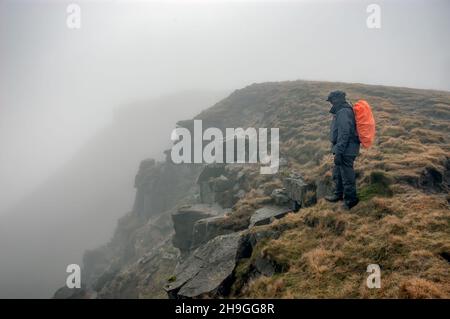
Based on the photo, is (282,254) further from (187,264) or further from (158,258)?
(158,258)

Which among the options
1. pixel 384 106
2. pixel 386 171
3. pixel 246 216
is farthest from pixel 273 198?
pixel 384 106

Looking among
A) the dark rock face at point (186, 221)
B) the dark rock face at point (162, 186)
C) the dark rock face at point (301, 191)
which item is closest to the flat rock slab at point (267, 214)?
the dark rock face at point (301, 191)

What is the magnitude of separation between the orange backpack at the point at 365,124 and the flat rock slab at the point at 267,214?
5092 millimetres

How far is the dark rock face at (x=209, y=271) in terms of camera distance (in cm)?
1065

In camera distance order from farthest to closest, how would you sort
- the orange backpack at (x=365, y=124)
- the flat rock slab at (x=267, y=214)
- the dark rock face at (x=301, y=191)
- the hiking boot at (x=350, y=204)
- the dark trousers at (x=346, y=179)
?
the dark rock face at (x=301, y=191)
the flat rock slab at (x=267, y=214)
the hiking boot at (x=350, y=204)
the dark trousers at (x=346, y=179)
the orange backpack at (x=365, y=124)

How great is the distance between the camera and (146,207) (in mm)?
56031

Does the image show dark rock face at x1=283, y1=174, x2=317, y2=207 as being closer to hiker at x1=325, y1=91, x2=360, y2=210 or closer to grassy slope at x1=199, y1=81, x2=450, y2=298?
grassy slope at x1=199, y1=81, x2=450, y2=298

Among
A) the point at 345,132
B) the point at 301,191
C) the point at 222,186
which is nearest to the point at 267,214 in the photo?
the point at 301,191

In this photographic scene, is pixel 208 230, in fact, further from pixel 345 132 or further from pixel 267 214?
pixel 345 132

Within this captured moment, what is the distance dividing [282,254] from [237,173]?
14897mm

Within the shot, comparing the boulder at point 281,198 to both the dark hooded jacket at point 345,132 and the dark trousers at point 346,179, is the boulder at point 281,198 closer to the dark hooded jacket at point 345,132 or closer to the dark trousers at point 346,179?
the dark trousers at point 346,179

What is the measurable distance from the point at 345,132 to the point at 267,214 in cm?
564

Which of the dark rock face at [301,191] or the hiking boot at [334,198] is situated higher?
the hiking boot at [334,198]

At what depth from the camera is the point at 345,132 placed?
426 inches
